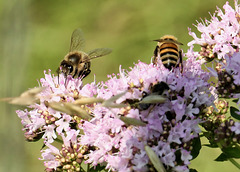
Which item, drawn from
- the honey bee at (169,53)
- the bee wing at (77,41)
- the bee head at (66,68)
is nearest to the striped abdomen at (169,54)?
the honey bee at (169,53)

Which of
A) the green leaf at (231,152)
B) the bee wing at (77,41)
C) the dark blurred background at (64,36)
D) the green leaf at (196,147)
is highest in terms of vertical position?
the dark blurred background at (64,36)

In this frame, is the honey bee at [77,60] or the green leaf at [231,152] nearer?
the green leaf at [231,152]

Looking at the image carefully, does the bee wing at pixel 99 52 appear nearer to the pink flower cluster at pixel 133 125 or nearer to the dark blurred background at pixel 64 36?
the pink flower cluster at pixel 133 125

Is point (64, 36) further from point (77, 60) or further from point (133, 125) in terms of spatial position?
point (133, 125)

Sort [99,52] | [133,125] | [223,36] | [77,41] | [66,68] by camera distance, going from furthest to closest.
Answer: [77,41] < [99,52] < [66,68] < [223,36] < [133,125]

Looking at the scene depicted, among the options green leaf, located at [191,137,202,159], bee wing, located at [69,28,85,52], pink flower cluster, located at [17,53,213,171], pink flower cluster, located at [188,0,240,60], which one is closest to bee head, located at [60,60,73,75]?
pink flower cluster, located at [17,53,213,171]

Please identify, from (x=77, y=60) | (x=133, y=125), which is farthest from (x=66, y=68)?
(x=133, y=125)
